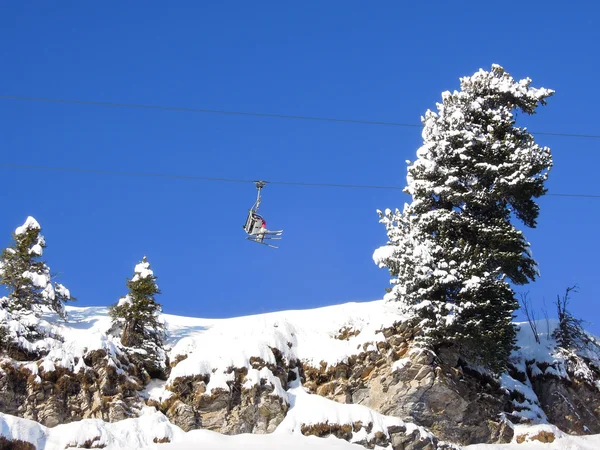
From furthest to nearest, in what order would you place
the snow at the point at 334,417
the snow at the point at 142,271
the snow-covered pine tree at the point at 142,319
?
the snow at the point at 142,271
the snow-covered pine tree at the point at 142,319
the snow at the point at 334,417

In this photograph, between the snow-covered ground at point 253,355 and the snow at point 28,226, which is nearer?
the snow-covered ground at point 253,355

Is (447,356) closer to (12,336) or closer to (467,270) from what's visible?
(467,270)

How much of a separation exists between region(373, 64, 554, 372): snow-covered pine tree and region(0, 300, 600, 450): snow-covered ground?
2.51 m

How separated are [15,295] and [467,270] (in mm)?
20404

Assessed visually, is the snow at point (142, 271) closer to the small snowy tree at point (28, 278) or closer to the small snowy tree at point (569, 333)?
the small snowy tree at point (28, 278)

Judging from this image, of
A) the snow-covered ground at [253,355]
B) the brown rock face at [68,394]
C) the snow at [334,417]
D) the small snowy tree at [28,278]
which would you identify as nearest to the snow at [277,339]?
the snow-covered ground at [253,355]

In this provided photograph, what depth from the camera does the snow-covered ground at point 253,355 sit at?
23719 millimetres

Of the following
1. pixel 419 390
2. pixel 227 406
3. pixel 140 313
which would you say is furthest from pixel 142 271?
pixel 419 390

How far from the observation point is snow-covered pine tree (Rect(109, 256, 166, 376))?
29297mm

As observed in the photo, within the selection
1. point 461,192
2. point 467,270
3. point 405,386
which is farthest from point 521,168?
point 405,386

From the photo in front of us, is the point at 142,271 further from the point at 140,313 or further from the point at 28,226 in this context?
the point at 28,226

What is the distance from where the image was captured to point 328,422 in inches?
998

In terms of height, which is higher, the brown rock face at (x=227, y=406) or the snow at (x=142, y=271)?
the snow at (x=142, y=271)

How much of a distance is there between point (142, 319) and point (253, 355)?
5674mm
